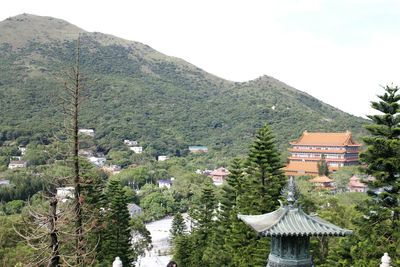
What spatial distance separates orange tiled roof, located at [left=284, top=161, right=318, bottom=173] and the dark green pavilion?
60.9 m

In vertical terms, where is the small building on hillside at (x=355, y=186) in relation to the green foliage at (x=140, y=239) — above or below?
above

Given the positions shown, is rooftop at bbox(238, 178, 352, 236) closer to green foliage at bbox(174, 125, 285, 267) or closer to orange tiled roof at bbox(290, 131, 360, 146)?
green foliage at bbox(174, 125, 285, 267)

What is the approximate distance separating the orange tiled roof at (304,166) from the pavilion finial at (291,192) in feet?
200

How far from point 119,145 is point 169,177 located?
95.6 ft

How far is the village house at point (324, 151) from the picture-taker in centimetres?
7238

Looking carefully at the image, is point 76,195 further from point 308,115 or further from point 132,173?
point 308,115

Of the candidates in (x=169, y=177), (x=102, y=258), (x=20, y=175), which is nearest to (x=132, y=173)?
(x=169, y=177)

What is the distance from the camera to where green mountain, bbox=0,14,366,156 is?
115938mm

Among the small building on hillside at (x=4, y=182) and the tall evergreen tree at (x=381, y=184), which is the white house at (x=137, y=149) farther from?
the tall evergreen tree at (x=381, y=184)

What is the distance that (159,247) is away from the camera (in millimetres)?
47938

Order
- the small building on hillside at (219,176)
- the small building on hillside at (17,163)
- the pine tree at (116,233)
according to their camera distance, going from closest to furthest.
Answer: the pine tree at (116,233) → the small building on hillside at (219,176) → the small building on hillside at (17,163)

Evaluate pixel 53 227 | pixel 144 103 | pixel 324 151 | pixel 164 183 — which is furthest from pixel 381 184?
pixel 144 103

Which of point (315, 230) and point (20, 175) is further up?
point (315, 230)

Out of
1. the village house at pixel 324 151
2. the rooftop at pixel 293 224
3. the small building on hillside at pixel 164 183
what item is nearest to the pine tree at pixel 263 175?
the rooftop at pixel 293 224
